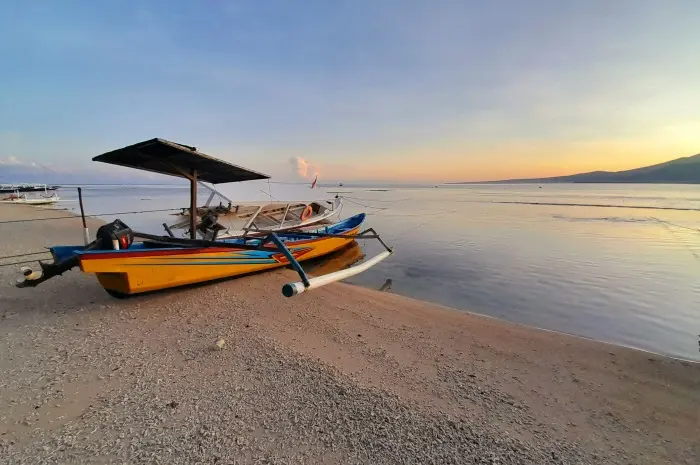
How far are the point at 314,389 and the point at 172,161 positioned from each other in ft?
18.1

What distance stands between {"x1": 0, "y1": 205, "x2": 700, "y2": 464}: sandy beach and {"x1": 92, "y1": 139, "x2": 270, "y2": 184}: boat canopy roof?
2866 millimetres

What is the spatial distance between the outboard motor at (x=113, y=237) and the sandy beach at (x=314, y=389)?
1174 mm

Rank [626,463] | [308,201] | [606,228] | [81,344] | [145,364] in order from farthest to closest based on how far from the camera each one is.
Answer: [606,228]
[308,201]
[81,344]
[145,364]
[626,463]

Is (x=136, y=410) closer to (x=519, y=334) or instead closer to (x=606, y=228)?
(x=519, y=334)

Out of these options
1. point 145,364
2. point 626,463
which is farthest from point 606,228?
point 145,364

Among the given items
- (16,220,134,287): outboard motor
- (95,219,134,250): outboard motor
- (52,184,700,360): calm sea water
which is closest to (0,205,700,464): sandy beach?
(16,220,134,287): outboard motor

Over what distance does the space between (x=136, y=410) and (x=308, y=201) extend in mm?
12822

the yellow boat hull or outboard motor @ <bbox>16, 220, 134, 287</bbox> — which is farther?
the yellow boat hull

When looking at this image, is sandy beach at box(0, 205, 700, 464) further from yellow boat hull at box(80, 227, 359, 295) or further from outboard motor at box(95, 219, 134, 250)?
outboard motor at box(95, 219, 134, 250)

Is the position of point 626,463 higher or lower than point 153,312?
lower

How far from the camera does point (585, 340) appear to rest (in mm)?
6234

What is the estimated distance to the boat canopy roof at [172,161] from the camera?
5.70 meters

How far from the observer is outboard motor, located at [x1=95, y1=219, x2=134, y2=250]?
6.00 meters

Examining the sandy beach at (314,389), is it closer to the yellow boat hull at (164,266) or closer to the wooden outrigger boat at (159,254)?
the yellow boat hull at (164,266)
